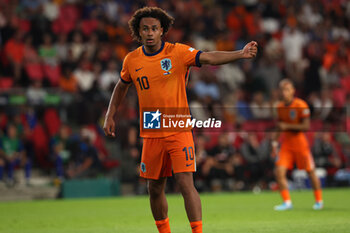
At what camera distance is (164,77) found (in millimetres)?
6613

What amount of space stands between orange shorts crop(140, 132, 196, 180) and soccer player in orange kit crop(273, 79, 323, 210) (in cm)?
623

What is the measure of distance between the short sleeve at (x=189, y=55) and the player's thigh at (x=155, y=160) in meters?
0.89

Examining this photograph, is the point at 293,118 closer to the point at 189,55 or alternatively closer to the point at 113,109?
the point at 113,109

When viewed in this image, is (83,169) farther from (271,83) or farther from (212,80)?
(271,83)

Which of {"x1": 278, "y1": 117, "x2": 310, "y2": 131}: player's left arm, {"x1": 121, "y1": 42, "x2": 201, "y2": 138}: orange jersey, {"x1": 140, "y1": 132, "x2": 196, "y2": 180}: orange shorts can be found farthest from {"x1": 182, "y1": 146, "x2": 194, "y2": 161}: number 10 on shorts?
{"x1": 278, "y1": 117, "x2": 310, "y2": 131}: player's left arm

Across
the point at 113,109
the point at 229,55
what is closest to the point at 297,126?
the point at 113,109

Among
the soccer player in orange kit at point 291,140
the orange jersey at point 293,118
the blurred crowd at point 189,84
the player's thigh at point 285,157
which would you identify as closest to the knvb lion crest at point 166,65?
the soccer player in orange kit at point 291,140

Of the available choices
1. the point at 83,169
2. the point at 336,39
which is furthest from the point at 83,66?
the point at 336,39

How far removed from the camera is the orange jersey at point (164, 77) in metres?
6.61

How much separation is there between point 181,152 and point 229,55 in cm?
116

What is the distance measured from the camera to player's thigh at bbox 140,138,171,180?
669 cm

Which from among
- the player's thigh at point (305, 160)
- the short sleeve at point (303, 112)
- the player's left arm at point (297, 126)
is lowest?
the player's thigh at point (305, 160)

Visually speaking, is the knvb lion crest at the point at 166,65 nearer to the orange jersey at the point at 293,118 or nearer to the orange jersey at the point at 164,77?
the orange jersey at the point at 164,77

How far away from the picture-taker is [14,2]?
19812 mm
